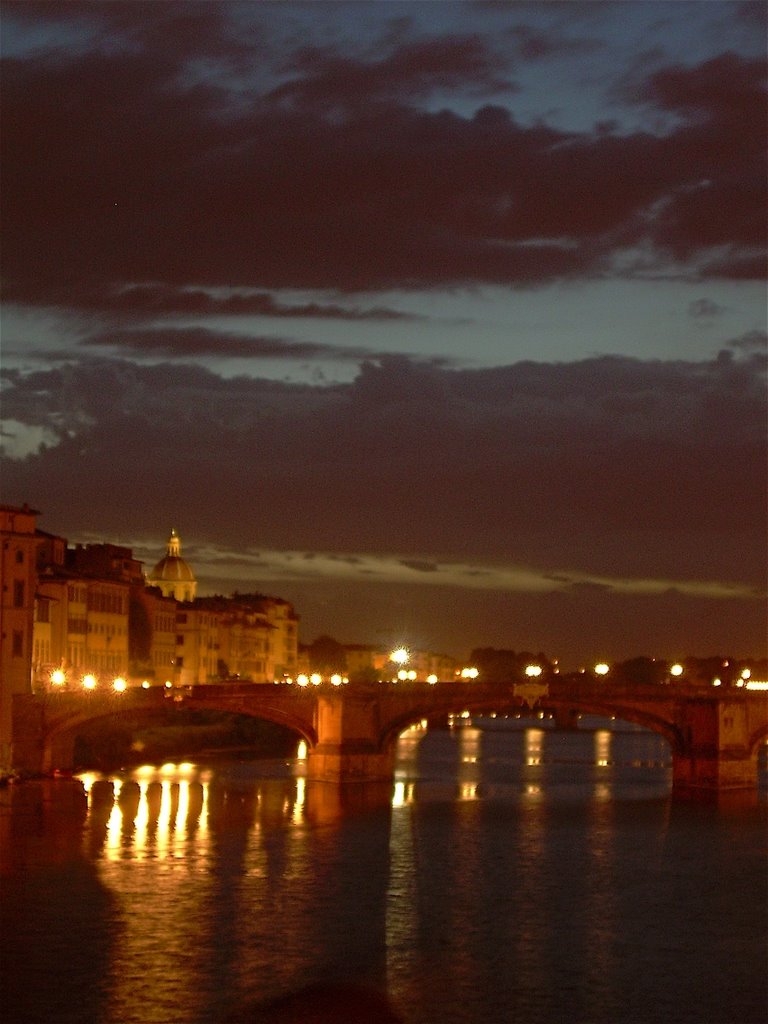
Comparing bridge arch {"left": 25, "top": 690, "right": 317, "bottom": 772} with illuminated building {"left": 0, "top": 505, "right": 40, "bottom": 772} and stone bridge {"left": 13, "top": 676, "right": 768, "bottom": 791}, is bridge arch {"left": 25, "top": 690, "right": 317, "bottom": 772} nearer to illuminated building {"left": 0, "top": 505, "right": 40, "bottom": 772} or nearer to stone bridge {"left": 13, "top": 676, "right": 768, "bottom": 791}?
stone bridge {"left": 13, "top": 676, "right": 768, "bottom": 791}

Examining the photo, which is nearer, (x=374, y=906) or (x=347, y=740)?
(x=374, y=906)

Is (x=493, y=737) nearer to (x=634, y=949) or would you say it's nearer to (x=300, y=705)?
(x=300, y=705)

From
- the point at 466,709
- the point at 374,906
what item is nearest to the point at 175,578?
the point at 466,709

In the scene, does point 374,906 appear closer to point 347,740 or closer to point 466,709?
point 347,740

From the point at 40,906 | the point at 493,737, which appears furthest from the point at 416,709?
the point at 493,737

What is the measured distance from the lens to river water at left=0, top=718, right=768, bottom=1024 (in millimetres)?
43250

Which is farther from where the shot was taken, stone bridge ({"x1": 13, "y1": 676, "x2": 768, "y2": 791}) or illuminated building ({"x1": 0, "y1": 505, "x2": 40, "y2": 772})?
stone bridge ({"x1": 13, "y1": 676, "x2": 768, "y2": 791})

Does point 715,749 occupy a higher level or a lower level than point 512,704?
lower

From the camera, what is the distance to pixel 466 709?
9381 centimetres

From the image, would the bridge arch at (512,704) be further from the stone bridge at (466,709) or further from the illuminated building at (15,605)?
the illuminated building at (15,605)

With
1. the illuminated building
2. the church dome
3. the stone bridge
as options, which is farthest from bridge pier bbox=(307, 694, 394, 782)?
the church dome

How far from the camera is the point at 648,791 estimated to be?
92.5 m

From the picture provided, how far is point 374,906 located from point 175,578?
134 m

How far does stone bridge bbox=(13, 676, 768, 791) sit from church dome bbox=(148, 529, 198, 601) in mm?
92899
